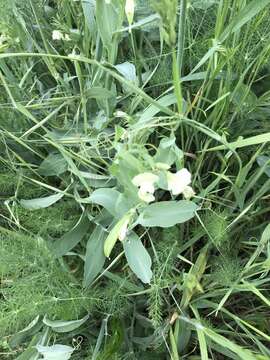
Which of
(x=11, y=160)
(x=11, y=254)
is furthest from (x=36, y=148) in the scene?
(x=11, y=254)

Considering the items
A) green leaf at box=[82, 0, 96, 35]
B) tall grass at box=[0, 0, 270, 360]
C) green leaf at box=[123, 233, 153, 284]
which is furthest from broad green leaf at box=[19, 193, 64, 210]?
green leaf at box=[82, 0, 96, 35]

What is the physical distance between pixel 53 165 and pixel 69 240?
117 mm

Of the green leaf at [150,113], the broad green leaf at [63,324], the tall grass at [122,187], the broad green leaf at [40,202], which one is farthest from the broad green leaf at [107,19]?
the broad green leaf at [63,324]

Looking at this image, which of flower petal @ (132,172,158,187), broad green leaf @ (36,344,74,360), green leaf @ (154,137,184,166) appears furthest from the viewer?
broad green leaf @ (36,344,74,360)

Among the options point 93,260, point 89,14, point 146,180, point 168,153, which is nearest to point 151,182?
point 146,180

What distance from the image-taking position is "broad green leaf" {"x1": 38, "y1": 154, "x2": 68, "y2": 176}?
2.56 ft

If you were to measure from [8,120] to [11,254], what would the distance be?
0.22m

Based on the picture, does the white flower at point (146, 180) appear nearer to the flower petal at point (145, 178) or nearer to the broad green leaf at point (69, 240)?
the flower petal at point (145, 178)

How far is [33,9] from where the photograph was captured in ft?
2.59

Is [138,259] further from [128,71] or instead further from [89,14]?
[89,14]

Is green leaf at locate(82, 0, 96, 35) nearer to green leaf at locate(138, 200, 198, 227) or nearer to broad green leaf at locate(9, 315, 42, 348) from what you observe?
green leaf at locate(138, 200, 198, 227)

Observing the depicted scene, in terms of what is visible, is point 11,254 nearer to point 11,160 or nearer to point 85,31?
point 11,160

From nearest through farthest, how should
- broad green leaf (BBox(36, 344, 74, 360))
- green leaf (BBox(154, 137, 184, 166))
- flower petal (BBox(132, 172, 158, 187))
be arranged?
flower petal (BBox(132, 172, 158, 187))
green leaf (BBox(154, 137, 184, 166))
broad green leaf (BBox(36, 344, 74, 360))

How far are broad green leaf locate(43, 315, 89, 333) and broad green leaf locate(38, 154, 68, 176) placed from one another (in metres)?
0.21
